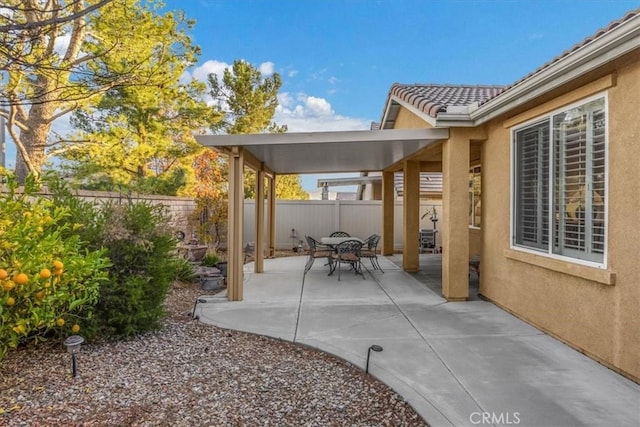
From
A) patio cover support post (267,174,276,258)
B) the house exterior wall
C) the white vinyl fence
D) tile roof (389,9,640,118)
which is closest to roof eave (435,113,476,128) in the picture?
tile roof (389,9,640,118)

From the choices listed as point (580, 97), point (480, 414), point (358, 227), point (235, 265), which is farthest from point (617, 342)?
point (358, 227)

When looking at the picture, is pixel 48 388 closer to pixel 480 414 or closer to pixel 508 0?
pixel 480 414

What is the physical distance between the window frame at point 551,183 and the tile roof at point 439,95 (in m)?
1.12

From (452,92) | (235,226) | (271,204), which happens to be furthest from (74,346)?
(452,92)

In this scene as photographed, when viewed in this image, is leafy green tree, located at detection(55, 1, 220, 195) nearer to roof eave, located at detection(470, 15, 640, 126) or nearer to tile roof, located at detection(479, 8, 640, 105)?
roof eave, located at detection(470, 15, 640, 126)

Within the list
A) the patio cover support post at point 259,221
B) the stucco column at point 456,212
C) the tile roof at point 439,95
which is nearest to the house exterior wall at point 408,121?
the tile roof at point 439,95

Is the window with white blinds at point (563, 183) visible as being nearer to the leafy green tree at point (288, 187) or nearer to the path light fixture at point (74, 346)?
the path light fixture at point (74, 346)

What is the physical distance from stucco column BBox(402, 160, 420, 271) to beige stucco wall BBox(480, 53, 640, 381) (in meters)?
4.06

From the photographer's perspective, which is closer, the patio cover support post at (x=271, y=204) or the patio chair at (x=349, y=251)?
the patio chair at (x=349, y=251)

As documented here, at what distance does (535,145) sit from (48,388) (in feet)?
20.1

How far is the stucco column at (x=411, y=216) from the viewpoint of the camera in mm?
9500

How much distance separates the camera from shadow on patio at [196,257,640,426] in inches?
119

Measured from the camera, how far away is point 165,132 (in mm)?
15172

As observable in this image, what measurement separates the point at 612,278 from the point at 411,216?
594 cm
